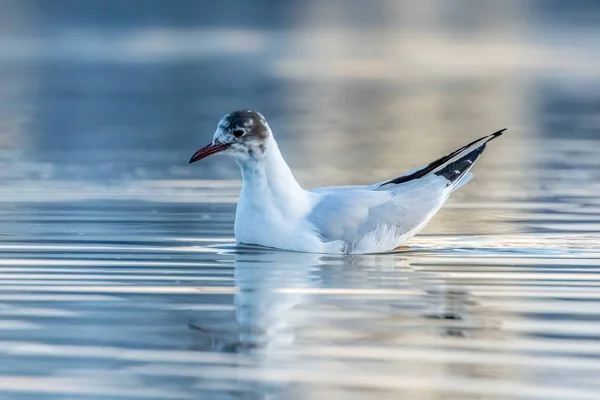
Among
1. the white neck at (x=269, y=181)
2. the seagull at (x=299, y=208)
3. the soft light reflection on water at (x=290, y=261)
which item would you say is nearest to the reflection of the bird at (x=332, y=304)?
the soft light reflection on water at (x=290, y=261)

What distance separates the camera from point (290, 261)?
1159cm

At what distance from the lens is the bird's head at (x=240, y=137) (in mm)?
12281

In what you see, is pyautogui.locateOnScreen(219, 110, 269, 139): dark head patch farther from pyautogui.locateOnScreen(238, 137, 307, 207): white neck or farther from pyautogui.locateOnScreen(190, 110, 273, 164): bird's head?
pyautogui.locateOnScreen(238, 137, 307, 207): white neck

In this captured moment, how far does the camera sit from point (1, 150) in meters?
20.2

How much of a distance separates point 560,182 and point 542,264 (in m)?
5.24

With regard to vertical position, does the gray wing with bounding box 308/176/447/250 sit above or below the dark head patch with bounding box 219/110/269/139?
below

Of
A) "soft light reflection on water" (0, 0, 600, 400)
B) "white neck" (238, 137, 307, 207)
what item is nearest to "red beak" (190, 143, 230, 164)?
"white neck" (238, 137, 307, 207)

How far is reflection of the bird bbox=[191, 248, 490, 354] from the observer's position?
28.5 ft

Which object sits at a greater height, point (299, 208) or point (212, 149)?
point (212, 149)

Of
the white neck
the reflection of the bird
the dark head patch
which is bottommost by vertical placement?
the reflection of the bird

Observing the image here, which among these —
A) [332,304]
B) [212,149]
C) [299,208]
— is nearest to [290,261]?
[299,208]

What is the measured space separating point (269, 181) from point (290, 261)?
2.96 ft

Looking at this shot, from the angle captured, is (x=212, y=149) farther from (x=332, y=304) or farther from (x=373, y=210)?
(x=332, y=304)

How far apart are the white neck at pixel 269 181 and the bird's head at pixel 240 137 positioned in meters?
0.05
